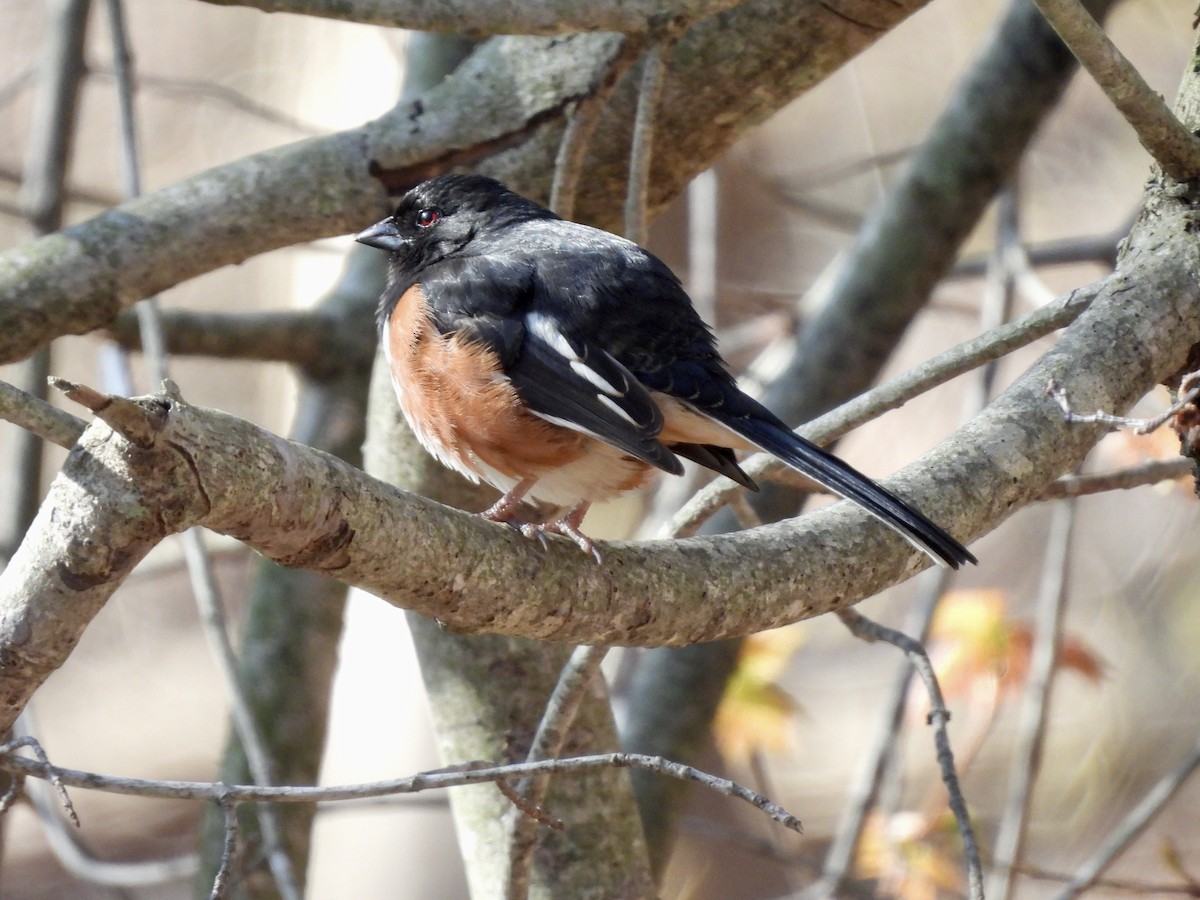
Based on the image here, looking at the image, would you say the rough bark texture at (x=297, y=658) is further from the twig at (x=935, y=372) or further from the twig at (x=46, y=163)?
the twig at (x=935, y=372)

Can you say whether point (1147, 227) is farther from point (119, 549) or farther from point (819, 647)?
point (819, 647)

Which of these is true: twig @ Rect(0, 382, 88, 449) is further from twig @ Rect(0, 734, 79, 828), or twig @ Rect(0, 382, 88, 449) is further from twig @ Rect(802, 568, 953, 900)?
twig @ Rect(802, 568, 953, 900)

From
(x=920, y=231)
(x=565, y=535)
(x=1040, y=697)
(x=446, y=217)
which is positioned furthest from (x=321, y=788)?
(x=920, y=231)

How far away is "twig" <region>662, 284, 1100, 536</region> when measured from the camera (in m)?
2.34

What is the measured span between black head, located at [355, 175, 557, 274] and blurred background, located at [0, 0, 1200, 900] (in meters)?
1.28

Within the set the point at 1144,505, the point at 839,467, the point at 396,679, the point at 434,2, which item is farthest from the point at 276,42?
the point at 839,467

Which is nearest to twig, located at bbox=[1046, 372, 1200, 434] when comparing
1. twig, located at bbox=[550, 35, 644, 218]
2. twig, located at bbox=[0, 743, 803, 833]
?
twig, located at bbox=[0, 743, 803, 833]

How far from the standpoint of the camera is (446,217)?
310 centimetres

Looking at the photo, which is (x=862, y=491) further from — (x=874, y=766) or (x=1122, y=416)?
(x=874, y=766)

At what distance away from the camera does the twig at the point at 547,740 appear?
235cm

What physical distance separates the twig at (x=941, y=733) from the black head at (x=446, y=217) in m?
1.16

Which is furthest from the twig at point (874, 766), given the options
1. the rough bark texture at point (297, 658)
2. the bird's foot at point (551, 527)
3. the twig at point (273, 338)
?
the twig at point (273, 338)

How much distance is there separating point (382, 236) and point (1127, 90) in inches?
67.2

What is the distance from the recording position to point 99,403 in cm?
130
